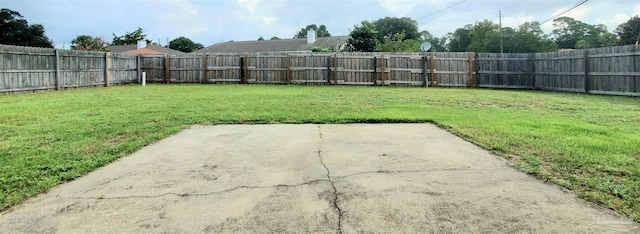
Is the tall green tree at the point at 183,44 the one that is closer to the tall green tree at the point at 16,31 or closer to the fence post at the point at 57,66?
the tall green tree at the point at 16,31

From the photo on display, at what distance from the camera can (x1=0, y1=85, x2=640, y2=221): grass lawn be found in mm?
3389

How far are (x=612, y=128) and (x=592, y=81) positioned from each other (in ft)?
32.9

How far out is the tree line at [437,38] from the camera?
32.1 m

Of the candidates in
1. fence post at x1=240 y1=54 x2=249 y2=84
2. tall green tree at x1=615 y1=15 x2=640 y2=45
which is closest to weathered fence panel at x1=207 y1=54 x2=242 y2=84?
fence post at x1=240 y1=54 x2=249 y2=84

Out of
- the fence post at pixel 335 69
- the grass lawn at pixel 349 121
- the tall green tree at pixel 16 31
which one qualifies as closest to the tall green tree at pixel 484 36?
the fence post at pixel 335 69

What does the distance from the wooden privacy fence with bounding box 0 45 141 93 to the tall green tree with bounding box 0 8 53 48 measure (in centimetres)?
2820

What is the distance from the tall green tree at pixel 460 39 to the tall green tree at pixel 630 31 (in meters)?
23.4

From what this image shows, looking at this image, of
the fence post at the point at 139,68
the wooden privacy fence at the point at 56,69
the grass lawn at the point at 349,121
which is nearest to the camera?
the grass lawn at the point at 349,121

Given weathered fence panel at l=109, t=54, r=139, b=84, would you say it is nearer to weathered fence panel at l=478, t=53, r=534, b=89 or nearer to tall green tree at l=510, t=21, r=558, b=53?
weathered fence panel at l=478, t=53, r=534, b=89

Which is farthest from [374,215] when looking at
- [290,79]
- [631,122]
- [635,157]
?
[290,79]

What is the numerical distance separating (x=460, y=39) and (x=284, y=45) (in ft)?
139

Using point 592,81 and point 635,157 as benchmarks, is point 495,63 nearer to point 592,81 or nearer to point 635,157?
point 592,81

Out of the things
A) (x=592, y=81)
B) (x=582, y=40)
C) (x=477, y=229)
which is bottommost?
(x=477, y=229)

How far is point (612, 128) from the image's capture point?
19.5 feet
